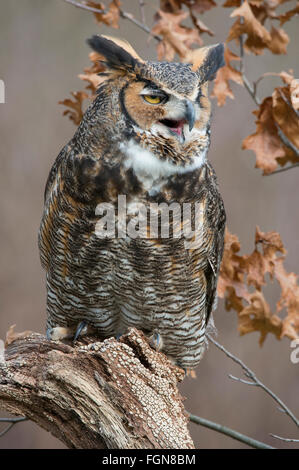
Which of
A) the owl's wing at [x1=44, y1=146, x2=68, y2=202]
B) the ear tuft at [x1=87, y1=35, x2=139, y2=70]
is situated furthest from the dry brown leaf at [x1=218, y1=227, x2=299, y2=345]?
the ear tuft at [x1=87, y1=35, x2=139, y2=70]

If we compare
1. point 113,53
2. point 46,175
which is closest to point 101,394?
point 113,53

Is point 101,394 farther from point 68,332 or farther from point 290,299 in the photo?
point 290,299

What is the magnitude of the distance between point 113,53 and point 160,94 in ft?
0.74

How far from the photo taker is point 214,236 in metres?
2.01

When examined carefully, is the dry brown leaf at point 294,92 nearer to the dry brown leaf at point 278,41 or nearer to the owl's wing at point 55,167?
the dry brown leaf at point 278,41

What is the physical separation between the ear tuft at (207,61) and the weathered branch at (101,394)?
72 centimetres

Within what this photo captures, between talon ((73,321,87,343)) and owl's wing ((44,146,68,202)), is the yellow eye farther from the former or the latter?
talon ((73,321,87,343))

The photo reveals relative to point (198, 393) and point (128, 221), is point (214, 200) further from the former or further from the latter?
point (198, 393)

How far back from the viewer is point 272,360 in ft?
11.3

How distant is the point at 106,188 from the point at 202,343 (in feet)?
2.30

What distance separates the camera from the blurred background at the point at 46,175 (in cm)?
326

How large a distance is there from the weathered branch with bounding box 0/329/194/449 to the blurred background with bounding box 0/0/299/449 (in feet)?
5.13

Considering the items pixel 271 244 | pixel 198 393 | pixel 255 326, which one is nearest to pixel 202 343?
pixel 255 326

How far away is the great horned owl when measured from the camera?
166 cm
